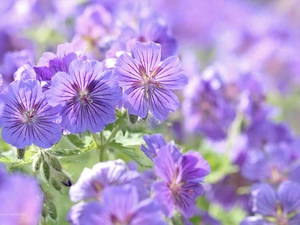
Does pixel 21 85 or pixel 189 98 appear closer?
pixel 21 85

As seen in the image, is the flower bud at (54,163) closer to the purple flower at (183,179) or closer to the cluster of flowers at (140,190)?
the cluster of flowers at (140,190)

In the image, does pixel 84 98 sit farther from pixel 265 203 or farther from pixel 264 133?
pixel 264 133

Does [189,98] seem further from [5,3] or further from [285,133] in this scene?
[5,3]

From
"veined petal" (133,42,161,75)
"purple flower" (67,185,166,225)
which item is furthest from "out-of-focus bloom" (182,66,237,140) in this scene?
"purple flower" (67,185,166,225)

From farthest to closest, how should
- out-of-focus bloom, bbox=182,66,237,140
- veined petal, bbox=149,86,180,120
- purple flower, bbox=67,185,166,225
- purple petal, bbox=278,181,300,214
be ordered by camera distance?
1. out-of-focus bloom, bbox=182,66,237,140
2. purple petal, bbox=278,181,300,214
3. veined petal, bbox=149,86,180,120
4. purple flower, bbox=67,185,166,225

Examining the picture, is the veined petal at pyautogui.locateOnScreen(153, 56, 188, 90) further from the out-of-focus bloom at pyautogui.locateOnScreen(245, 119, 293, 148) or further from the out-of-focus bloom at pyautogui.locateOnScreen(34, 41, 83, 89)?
the out-of-focus bloom at pyautogui.locateOnScreen(245, 119, 293, 148)

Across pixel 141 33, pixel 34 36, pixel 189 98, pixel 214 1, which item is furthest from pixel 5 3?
pixel 214 1

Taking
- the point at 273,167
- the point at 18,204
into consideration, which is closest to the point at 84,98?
the point at 18,204
